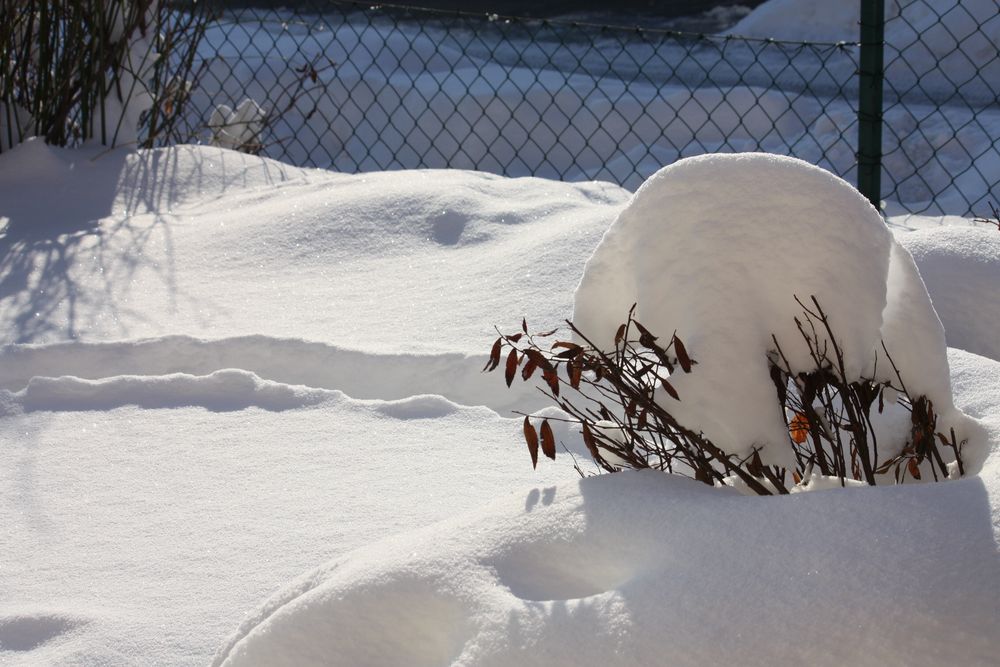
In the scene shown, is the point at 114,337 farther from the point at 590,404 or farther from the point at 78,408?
the point at 590,404

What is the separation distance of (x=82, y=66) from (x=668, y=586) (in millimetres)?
3257

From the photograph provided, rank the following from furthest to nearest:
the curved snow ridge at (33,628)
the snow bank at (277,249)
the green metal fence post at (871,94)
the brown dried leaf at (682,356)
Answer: the green metal fence post at (871,94), the snow bank at (277,249), the curved snow ridge at (33,628), the brown dried leaf at (682,356)

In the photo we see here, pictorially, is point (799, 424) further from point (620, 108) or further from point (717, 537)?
point (620, 108)

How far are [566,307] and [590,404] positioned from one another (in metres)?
0.31

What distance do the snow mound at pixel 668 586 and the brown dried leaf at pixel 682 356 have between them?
123 millimetres

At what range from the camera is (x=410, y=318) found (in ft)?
8.57

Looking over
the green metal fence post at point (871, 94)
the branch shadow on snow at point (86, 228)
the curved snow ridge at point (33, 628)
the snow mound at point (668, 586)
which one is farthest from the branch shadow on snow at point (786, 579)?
the green metal fence post at point (871, 94)

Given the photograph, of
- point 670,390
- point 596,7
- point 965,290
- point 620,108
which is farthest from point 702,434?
point 596,7

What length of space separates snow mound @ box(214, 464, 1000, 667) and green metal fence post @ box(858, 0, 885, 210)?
8.43ft

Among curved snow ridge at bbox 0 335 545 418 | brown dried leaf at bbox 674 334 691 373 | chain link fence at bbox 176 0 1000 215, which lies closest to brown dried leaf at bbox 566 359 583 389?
brown dried leaf at bbox 674 334 691 373

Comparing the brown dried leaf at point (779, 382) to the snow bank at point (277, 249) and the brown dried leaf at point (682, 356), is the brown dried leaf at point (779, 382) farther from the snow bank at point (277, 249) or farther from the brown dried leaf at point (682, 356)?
the snow bank at point (277, 249)

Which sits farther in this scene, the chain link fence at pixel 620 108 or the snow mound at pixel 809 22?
the snow mound at pixel 809 22

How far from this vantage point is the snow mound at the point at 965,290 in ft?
7.41

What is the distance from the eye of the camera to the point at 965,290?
228cm
